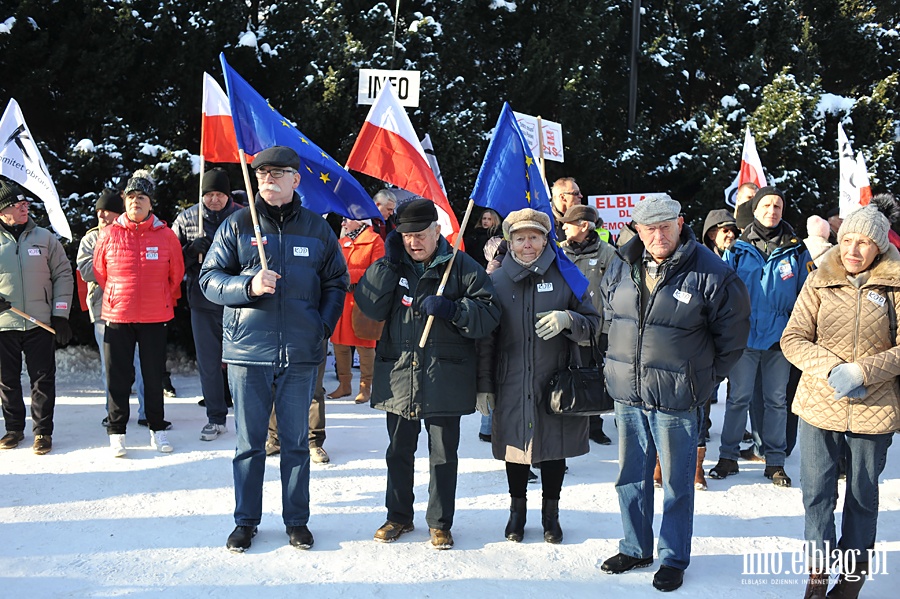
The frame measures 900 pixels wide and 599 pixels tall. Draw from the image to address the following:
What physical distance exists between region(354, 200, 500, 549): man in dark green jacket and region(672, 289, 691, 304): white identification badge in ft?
3.18

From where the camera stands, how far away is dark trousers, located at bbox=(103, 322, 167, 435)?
20.3 feet

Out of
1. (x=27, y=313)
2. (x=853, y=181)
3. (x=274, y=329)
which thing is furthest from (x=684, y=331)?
(x=853, y=181)

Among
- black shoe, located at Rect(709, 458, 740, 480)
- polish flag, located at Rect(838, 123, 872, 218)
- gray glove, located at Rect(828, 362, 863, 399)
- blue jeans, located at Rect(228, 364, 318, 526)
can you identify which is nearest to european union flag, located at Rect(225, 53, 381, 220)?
blue jeans, located at Rect(228, 364, 318, 526)

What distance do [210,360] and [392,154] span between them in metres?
2.47

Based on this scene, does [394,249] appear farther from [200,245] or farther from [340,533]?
[200,245]

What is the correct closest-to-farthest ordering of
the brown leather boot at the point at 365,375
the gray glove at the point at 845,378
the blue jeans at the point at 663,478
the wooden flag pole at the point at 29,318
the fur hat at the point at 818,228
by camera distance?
the gray glove at the point at 845,378, the blue jeans at the point at 663,478, the fur hat at the point at 818,228, the wooden flag pole at the point at 29,318, the brown leather boot at the point at 365,375

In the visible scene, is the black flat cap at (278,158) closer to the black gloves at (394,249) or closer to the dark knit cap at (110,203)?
the black gloves at (394,249)

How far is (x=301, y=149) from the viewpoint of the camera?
17.2 ft

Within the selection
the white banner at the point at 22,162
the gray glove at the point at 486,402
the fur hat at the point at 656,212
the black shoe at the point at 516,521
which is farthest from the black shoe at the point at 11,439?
the fur hat at the point at 656,212

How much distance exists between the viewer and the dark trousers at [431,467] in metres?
4.59

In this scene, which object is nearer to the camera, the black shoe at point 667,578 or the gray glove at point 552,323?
the black shoe at point 667,578

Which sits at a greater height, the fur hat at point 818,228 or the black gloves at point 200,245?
the fur hat at point 818,228

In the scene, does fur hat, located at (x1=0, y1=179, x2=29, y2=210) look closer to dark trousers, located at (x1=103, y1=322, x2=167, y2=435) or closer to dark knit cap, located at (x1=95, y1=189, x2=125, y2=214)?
dark knit cap, located at (x1=95, y1=189, x2=125, y2=214)

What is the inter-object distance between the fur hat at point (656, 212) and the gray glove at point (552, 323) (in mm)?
670
